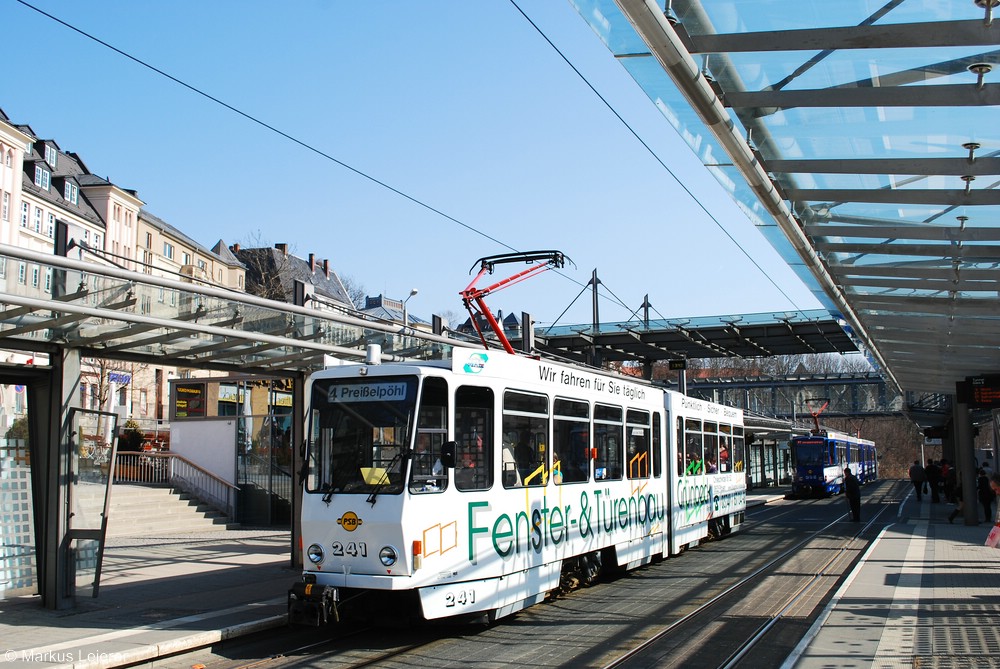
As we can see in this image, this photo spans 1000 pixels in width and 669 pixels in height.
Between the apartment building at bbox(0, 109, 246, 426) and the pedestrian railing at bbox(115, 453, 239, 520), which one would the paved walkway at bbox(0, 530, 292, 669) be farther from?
the apartment building at bbox(0, 109, 246, 426)

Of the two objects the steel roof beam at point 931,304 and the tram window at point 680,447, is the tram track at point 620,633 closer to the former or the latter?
the tram window at point 680,447

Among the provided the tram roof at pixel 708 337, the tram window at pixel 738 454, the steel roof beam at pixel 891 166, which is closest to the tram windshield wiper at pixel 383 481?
the steel roof beam at pixel 891 166

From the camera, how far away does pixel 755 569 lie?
15211 millimetres

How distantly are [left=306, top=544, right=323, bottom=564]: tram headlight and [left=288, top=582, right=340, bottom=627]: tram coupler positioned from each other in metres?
0.40

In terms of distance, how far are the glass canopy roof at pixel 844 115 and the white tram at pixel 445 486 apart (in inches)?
135

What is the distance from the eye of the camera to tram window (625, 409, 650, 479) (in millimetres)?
13812

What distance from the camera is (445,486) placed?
30.6 ft

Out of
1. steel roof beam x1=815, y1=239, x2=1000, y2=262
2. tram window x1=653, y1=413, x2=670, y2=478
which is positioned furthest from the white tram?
steel roof beam x1=815, y1=239, x2=1000, y2=262

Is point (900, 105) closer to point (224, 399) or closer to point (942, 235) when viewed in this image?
point (942, 235)

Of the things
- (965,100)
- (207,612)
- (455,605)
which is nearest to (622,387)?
(455,605)

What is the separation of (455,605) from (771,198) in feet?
18.3

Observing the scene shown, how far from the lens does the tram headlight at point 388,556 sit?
8.96 m

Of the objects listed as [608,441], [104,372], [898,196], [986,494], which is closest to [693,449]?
[608,441]

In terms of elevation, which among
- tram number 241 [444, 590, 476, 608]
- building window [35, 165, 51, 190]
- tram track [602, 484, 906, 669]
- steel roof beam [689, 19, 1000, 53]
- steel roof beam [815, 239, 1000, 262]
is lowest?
tram track [602, 484, 906, 669]
